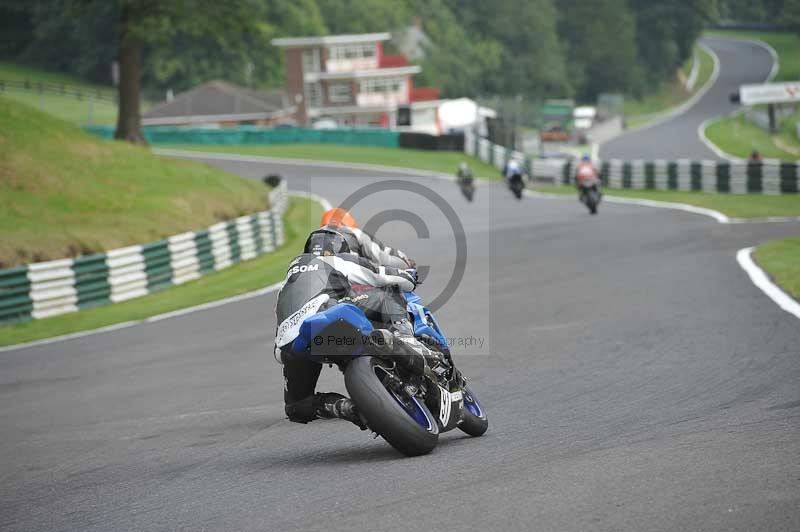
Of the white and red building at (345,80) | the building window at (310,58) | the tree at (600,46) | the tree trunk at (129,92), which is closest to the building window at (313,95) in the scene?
the white and red building at (345,80)

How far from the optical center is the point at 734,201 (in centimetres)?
3136

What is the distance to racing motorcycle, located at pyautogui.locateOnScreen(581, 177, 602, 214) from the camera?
95.3 feet

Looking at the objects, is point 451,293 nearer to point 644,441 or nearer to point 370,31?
point 644,441

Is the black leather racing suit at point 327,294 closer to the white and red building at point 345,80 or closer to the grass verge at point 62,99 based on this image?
the grass verge at point 62,99

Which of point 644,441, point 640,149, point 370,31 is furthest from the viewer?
point 370,31

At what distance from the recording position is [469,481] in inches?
232

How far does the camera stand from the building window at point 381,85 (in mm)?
99688

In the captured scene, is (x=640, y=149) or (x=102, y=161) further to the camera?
(x=640, y=149)

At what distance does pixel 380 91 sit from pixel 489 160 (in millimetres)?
44716

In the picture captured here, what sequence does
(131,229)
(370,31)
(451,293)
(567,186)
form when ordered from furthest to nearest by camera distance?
(370,31) → (567,186) → (131,229) → (451,293)

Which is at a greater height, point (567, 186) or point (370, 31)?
point (370, 31)

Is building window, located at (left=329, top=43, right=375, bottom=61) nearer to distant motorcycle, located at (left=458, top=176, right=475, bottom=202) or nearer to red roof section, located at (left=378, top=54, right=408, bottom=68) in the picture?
red roof section, located at (left=378, top=54, right=408, bottom=68)

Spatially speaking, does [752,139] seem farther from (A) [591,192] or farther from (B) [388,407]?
(B) [388,407]

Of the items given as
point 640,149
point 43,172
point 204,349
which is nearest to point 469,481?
point 204,349
